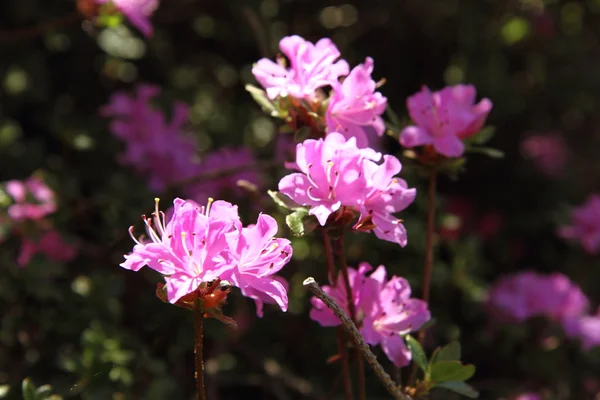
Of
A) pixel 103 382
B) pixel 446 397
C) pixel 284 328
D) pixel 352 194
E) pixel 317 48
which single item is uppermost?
pixel 317 48

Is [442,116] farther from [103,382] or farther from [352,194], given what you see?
[103,382]

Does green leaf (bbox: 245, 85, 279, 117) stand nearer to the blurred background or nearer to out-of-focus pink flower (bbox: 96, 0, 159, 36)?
the blurred background

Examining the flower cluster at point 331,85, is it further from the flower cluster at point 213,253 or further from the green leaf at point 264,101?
the flower cluster at point 213,253

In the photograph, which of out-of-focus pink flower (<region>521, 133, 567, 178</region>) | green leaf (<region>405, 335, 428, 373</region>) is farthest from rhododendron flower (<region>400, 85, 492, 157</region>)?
out-of-focus pink flower (<region>521, 133, 567, 178</region>)

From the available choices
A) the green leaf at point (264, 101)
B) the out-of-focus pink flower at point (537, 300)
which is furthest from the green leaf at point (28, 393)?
the out-of-focus pink flower at point (537, 300)

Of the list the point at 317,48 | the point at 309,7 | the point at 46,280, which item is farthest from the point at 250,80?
the point at 317,48

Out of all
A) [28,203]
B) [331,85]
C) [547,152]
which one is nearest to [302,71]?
[331,85]

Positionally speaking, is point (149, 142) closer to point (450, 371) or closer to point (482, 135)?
point (482, 135)
